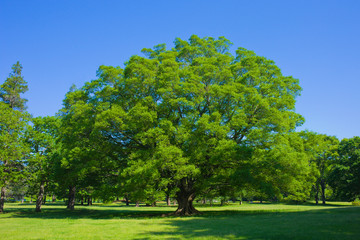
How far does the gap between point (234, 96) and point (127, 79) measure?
33.8ft

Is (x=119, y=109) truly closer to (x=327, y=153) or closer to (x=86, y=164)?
(x=86, y=164)

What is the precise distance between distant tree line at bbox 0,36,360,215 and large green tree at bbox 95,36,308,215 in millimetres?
98

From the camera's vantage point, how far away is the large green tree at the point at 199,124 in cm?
2103

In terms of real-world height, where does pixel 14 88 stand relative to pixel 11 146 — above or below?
above

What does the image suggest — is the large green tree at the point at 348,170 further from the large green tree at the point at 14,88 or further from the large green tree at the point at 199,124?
the large green tree at the point at 14,88

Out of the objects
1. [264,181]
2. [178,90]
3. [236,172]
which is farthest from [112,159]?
[264,181]

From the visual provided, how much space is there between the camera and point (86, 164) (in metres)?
25.4

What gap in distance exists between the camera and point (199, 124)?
69.6 feet

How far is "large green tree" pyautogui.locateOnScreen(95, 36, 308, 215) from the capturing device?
21031 millimetres

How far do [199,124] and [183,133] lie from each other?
172cm

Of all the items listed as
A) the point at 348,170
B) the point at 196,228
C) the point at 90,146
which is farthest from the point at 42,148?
the point at 348,170

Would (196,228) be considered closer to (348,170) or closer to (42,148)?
(42,148)

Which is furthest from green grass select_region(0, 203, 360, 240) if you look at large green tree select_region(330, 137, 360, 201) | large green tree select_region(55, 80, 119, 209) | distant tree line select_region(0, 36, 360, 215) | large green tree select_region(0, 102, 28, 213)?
large green tree select_region(330, 137, 360, 201)

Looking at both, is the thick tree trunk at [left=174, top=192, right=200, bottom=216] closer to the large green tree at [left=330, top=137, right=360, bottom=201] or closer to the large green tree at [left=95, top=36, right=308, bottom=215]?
the large green tree at [left=95, top=36, right=308, bottom=215]
